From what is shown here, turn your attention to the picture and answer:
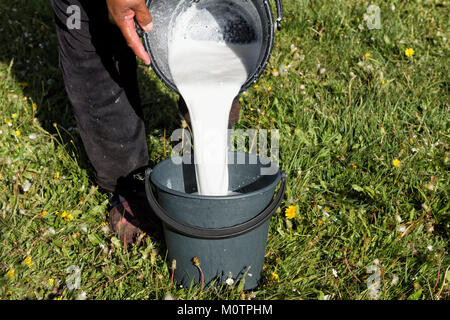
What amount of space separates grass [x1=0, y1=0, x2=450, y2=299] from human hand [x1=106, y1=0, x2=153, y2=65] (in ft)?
2.63

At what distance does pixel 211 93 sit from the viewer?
172 cm

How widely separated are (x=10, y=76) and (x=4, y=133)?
0.72 metres

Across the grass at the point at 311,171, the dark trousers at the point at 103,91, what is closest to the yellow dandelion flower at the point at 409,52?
the grass at the point at 311,171

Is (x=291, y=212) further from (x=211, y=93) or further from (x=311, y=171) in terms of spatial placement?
(x=211, y=93)

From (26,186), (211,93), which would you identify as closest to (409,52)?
(211,93)

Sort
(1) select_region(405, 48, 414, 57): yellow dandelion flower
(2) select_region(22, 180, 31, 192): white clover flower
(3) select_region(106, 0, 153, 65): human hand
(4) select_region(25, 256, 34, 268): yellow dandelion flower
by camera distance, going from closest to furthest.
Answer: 1. (3) select_region(106, 0, 153, 65): human hand
2. (4) select_region(25, 256, 34, 268): yellow dandelion flower
3. (2) select_region(22, 180, 31, 192): white clover flower
4. (1) select_region(405, 48, 414, 57): yellow dandelion flower

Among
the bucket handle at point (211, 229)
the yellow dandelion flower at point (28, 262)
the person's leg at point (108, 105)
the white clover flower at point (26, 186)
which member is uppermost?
the person's leg at point (108, 105)

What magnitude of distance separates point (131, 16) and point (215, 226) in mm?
717

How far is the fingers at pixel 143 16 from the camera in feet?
4.48

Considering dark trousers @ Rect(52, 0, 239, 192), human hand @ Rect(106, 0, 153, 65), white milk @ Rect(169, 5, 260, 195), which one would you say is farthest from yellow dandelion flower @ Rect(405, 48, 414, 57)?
human hand @ Rect(106, 0, 153, 65)

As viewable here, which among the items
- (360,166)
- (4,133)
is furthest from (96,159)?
(360,166)

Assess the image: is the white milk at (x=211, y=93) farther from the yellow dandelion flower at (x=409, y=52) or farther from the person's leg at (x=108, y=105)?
A: the yellow dandelion flower at (x=409, y=52)

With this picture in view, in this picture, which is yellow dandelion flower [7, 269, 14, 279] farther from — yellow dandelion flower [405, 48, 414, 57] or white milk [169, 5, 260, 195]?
yellow dandelion flower [405, 48, 414, 57]

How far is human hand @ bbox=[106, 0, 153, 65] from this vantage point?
135 centimetres
